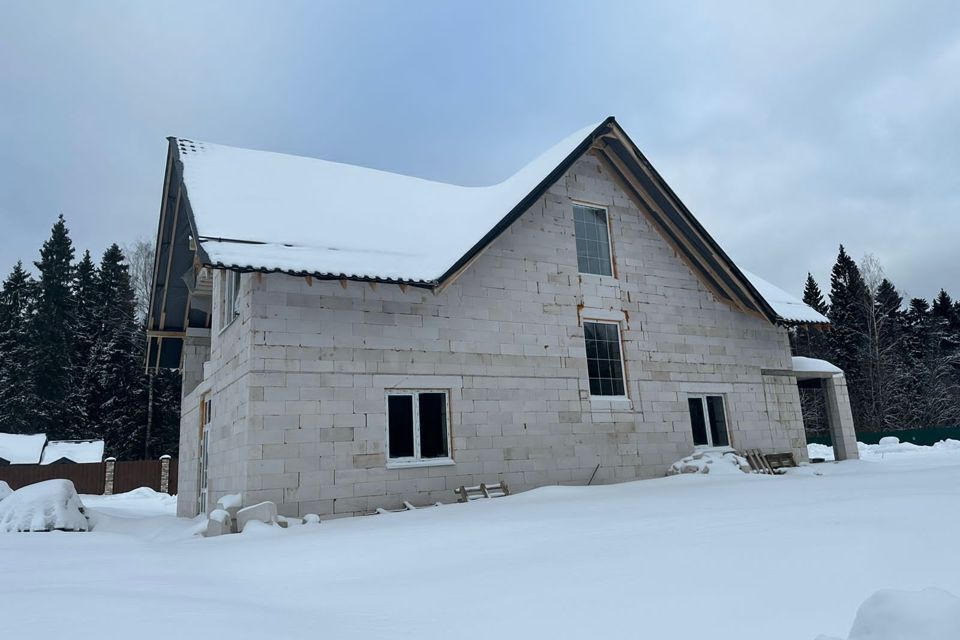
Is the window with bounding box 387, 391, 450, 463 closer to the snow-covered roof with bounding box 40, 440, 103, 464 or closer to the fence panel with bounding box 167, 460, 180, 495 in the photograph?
the fence panel with bounding box 167, 460, 180, 495

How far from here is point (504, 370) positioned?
434 inches

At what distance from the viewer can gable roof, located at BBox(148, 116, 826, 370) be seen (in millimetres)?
9297

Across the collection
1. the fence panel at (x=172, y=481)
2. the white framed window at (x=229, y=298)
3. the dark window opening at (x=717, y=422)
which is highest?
the white framed window at (x=229, y=298)

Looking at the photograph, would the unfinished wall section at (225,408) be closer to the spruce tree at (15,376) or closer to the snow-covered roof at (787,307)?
the snow-covered roof at (787,307)

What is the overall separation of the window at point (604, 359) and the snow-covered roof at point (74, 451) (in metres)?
27.2

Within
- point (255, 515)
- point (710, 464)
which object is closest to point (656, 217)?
point (710, 464)

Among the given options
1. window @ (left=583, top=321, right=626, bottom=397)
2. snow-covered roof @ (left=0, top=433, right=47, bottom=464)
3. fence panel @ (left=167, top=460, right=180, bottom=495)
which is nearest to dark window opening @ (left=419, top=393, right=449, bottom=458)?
window @ (left=583, top=321, right=626, bottom=397)

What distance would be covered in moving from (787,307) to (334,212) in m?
11.1

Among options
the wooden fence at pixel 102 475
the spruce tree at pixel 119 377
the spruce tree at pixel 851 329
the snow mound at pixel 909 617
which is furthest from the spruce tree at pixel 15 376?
the spruce tree at pixel 851 329

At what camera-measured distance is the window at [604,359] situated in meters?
12.2

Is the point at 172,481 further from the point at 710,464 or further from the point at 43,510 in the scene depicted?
the point at 710,464

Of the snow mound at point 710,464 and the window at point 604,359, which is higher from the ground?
the window at point 604,359

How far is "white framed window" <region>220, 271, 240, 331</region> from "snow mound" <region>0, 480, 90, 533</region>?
370 cm

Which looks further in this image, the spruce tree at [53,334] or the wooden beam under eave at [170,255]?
the spruce tree at [53,334]
